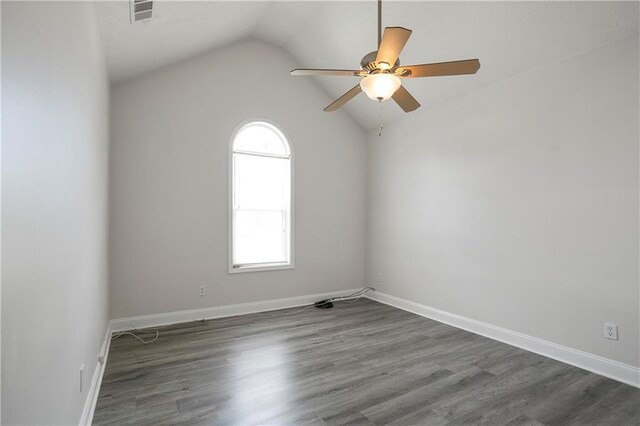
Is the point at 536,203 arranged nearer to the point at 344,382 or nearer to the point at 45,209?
the point at 344,382

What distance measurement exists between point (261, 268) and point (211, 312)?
0.82 meters

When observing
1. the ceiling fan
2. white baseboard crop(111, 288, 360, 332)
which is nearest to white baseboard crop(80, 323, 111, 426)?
white baseboard crop(111, 288, 360, 332)

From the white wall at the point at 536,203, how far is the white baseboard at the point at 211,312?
1.46 m

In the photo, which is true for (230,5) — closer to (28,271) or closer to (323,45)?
(323,45)

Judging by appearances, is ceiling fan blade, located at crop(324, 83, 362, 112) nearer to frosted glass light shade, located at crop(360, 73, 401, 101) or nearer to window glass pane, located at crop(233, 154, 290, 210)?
frosted glass light shade, located at crop(360, 73, 401, 101)

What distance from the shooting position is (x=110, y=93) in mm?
3668

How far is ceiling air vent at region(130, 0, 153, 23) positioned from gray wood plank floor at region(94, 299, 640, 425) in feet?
Result: 9.11

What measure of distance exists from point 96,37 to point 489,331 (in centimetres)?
443

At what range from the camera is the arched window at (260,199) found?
4512mm

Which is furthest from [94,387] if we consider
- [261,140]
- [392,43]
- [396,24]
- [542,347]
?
[396,24]

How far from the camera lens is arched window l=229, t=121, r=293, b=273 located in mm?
4512

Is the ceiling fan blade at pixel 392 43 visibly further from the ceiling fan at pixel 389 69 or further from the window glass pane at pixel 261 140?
the window glass pane at pixel 261 140

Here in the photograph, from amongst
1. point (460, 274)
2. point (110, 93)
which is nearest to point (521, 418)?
point (460, 274)

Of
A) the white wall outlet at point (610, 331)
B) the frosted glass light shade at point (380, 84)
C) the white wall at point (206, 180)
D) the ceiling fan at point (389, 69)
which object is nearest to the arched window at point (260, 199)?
the white wall at point (206, 180)
